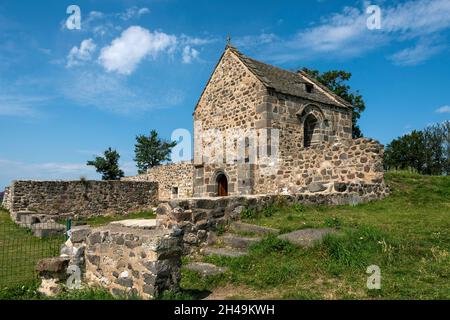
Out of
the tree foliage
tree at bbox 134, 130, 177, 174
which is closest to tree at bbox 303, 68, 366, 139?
the tree foliage

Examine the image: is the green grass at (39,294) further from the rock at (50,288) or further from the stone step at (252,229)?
the stone step at (252,229)

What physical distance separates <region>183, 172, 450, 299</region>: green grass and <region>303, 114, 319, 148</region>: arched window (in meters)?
9.07

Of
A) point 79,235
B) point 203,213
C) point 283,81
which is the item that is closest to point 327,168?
point 283,81

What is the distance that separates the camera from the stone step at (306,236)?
6.89 m

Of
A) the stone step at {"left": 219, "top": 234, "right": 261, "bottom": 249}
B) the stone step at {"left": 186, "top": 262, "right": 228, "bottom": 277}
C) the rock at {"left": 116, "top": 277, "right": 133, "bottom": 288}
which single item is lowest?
the stone step at {"left": 186, "top": 262, "right": 228, "bottom": 277}

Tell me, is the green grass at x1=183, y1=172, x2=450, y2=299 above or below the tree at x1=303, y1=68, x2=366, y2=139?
below

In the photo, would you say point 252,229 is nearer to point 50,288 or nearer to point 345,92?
point 50,288

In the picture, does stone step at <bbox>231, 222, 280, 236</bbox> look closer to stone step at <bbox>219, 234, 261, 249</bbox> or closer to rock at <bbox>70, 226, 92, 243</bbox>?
stone step at <bbox>219, 234, 261, 249</bbox>

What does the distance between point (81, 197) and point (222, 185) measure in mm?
9345

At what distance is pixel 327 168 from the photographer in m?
14.0

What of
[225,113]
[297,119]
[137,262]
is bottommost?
[137,262]

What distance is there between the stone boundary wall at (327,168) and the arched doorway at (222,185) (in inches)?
87.7

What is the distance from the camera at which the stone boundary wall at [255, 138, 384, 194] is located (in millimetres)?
12828
